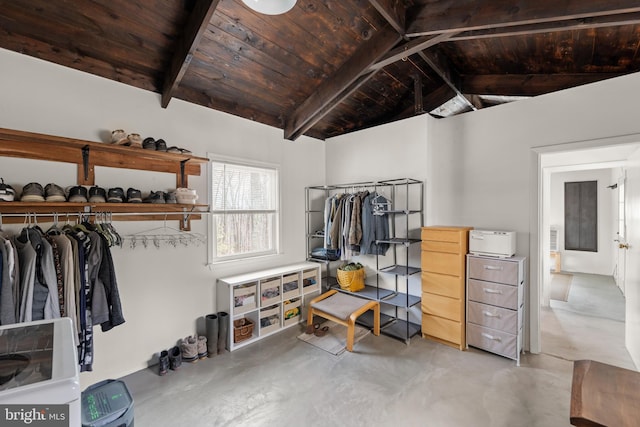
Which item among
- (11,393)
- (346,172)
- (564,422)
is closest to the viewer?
(11,393)

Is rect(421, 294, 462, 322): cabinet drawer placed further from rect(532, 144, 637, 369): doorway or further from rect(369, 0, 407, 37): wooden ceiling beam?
rect(369, 0, 407, 37): wooden ceiling beam

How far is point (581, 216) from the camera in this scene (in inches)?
240

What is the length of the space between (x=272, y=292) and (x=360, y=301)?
1.07 metres

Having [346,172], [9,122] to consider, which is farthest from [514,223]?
[9,122]

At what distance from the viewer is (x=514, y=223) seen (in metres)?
3.08

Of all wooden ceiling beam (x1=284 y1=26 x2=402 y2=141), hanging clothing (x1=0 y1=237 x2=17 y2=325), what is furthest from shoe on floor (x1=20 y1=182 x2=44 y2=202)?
wooden ceiling beam (x1=284 y1=26 x2=402 y2=141)

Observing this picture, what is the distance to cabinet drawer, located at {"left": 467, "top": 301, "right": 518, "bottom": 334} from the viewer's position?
108 inches

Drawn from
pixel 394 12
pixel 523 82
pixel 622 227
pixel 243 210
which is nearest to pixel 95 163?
→ pixel 243 210

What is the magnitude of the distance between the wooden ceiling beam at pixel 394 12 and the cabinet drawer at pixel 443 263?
7.20 feet

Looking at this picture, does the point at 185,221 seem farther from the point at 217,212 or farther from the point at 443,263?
the point at 443,263

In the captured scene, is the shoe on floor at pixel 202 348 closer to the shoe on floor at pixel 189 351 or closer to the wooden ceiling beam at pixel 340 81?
the shoe on floor at pixel 189 351

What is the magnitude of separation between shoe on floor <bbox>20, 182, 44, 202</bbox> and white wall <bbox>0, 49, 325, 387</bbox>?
0.22 meters

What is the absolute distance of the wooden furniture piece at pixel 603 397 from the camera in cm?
104

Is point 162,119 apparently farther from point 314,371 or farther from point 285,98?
point 314,371
